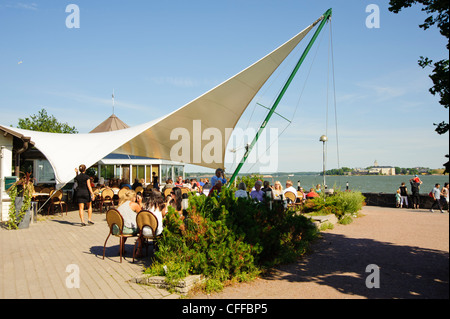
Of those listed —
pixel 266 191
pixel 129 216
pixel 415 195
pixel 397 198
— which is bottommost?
pixel 397 198

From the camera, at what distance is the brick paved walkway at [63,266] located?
12.6 feet

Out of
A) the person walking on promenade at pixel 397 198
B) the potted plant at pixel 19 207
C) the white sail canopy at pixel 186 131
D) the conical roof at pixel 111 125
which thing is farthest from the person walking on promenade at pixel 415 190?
the conical roof at pixel 111 125

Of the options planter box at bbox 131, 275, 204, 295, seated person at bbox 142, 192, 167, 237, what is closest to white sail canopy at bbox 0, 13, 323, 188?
seated person at bbox 142, 192, 167, 237

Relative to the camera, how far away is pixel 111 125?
2333 cm

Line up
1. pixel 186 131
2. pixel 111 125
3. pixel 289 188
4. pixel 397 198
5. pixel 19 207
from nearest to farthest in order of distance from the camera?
pixel 19 207 < pixel 289 188 < pixel 186 131 < pixel 397 198 < pixel 111 125

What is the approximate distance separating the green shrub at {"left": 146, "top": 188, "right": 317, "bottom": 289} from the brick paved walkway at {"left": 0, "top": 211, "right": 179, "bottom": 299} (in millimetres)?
508

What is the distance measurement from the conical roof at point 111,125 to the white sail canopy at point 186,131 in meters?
10.6

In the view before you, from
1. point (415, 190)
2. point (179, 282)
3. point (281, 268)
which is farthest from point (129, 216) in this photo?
point (415, 190)

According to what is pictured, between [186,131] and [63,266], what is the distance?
284 inches

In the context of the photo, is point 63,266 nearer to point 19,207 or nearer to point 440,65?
point 19,207

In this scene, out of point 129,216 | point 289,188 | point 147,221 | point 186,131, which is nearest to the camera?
point 147,221

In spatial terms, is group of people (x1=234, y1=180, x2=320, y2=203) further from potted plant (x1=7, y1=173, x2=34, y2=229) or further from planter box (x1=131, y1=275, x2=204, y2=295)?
potted plant (x1=7, y1=173, x2=34, y2=229)

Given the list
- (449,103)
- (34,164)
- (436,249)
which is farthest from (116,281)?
(34,164)

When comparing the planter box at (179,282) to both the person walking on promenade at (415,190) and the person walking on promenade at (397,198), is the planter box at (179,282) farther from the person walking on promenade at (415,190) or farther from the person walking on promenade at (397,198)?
the person walking on promenade at (397,198)
